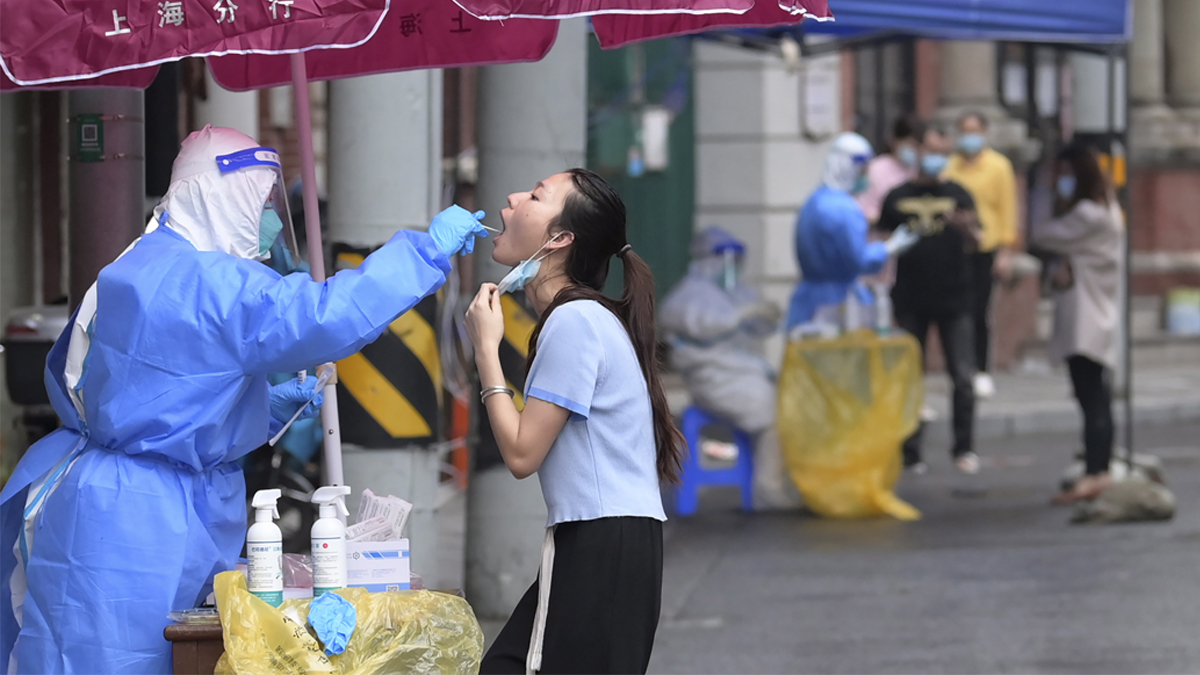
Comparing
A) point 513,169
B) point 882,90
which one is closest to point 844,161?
point 513,169

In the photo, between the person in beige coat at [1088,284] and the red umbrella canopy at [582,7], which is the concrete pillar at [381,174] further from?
the person in beige coat at [1088,284]

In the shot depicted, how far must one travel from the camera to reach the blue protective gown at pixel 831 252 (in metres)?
9.49

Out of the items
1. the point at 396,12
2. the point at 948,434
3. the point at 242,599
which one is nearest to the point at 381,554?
the point at 242,599

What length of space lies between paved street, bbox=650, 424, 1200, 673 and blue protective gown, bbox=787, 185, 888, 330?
1.24 m

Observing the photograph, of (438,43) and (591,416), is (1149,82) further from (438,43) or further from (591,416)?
(591,416)

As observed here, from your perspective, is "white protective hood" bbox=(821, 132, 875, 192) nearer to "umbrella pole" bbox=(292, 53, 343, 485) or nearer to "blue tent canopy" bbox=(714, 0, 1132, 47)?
"blue tent canopy" bbox=(714, 0, 1132, 47)

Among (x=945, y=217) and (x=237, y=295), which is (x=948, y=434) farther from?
(x=237, y=295)

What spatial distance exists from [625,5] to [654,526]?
107 centimetres

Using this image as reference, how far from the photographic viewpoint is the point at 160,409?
3400 mm

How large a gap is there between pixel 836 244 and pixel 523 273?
6.15 m

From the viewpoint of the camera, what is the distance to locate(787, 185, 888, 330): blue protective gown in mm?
9492

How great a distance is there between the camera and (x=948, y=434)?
13086 mm

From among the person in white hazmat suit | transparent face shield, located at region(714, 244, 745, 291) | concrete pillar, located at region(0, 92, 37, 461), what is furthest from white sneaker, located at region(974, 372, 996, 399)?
concrete pillar, located at region(0, 92, 37, 461)

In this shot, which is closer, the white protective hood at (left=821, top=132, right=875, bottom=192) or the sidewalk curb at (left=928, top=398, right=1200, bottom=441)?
the white protective hood at (left=821, top=132, right=875, bottom=192)
